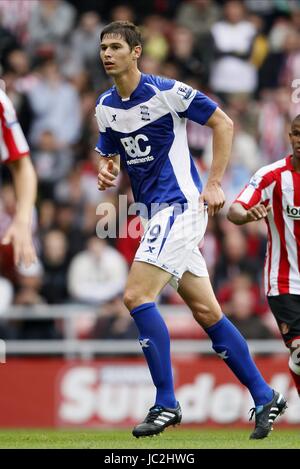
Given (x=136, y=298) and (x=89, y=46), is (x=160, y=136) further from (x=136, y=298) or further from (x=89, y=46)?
(x=89, y=46)

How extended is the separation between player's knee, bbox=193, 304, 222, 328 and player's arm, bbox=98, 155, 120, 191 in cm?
103

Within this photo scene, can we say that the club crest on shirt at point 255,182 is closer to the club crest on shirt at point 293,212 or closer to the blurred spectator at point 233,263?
the club crest on shirt at point 293,212

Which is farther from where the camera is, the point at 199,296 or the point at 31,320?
the point at 31,320

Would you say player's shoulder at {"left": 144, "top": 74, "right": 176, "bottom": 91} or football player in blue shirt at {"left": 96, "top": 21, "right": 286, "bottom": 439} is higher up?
player's shoulder at {"left": 144, "top": 74, "right": 176, "bottom": 91}

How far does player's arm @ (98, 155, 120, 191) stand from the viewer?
8250 millimetres

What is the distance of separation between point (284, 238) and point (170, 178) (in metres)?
1.04

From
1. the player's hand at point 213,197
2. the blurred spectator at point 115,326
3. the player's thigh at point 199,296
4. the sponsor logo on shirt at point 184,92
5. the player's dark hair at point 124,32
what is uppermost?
the player's dark hair at point 124,32

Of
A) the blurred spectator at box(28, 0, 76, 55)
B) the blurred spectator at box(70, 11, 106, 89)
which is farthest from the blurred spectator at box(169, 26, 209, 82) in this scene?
the blurred spectator at box(28, 0, 76, 55)

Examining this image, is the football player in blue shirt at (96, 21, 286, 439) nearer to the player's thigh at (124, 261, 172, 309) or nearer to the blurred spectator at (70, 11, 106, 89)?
the player's thigh at (124, 261, 172, 309)

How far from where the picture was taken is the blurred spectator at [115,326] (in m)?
14.2

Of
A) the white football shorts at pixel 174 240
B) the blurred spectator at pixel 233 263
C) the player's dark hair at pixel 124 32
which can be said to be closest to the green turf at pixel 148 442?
the white football shorts at pixel 174 240

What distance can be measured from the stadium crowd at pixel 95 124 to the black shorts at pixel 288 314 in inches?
190

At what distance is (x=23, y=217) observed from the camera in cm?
657

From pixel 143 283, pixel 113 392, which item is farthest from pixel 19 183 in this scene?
pixel 113 392
